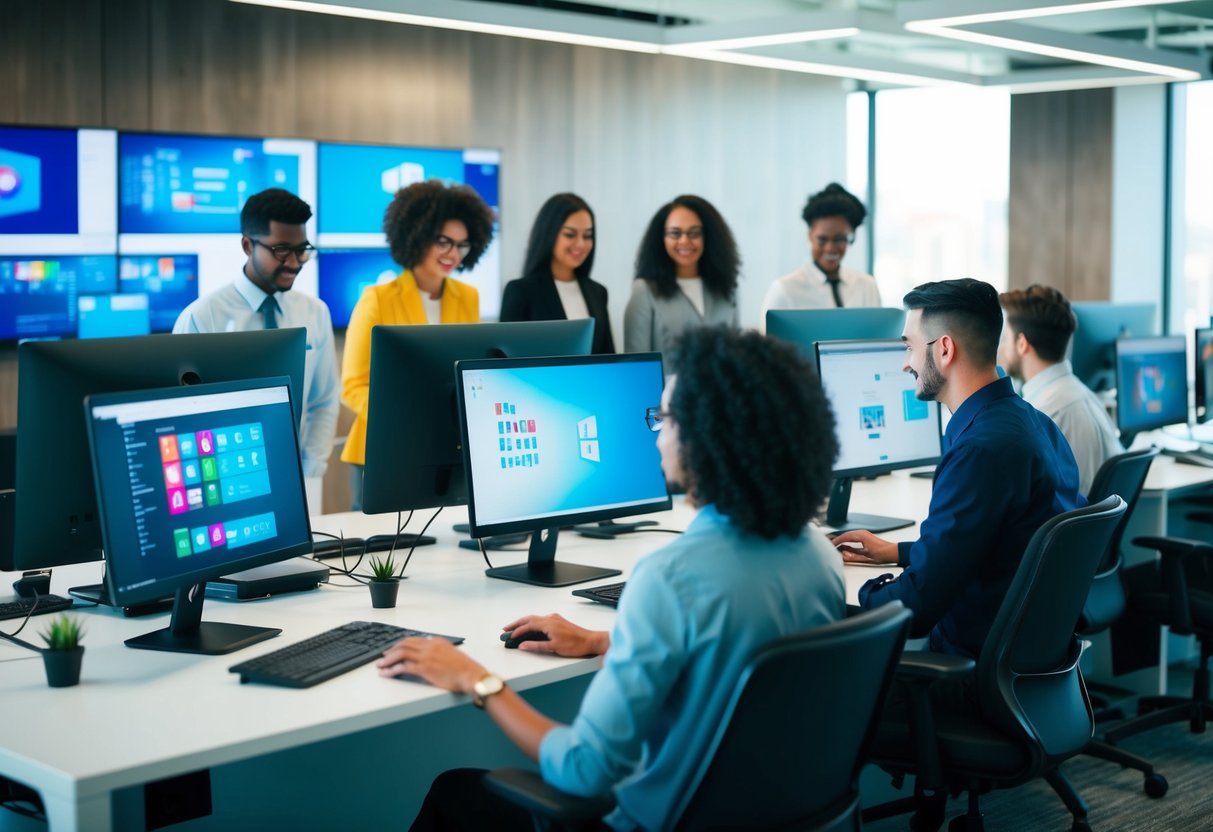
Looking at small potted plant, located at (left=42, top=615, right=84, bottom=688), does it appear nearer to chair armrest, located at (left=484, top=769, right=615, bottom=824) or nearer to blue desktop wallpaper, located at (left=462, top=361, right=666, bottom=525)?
chair armrest, located at (left=484, top=769, right=615, bottom=824)

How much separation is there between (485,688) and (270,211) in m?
2.02

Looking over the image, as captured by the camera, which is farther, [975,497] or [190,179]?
[190,179]

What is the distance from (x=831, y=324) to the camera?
12.4 feet

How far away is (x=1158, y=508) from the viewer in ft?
13.4

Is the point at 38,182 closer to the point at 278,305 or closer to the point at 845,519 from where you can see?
the point at 278,305

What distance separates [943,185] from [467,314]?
543cm

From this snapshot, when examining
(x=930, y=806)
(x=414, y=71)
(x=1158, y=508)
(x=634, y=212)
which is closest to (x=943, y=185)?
(x=634, y=212)

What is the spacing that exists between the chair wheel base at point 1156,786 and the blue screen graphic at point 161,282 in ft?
12.3

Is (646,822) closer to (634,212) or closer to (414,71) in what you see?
(414,71)

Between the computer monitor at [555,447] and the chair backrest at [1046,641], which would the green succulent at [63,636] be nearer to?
the computer monitor at [555,447]

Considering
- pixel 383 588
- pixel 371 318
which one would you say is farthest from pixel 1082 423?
pixel 383 588

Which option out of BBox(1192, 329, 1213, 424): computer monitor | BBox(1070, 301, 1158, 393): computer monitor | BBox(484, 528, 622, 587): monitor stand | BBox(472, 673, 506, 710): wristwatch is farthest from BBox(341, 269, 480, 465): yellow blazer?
BBox(1192, 329, 1213, 424): computer monitor

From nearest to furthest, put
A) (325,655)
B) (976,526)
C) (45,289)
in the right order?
(325,655) < (976,526) < (45,289)

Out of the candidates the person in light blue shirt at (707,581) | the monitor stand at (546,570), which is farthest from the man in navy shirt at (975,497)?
the person in light blue shirt at (707,581)
